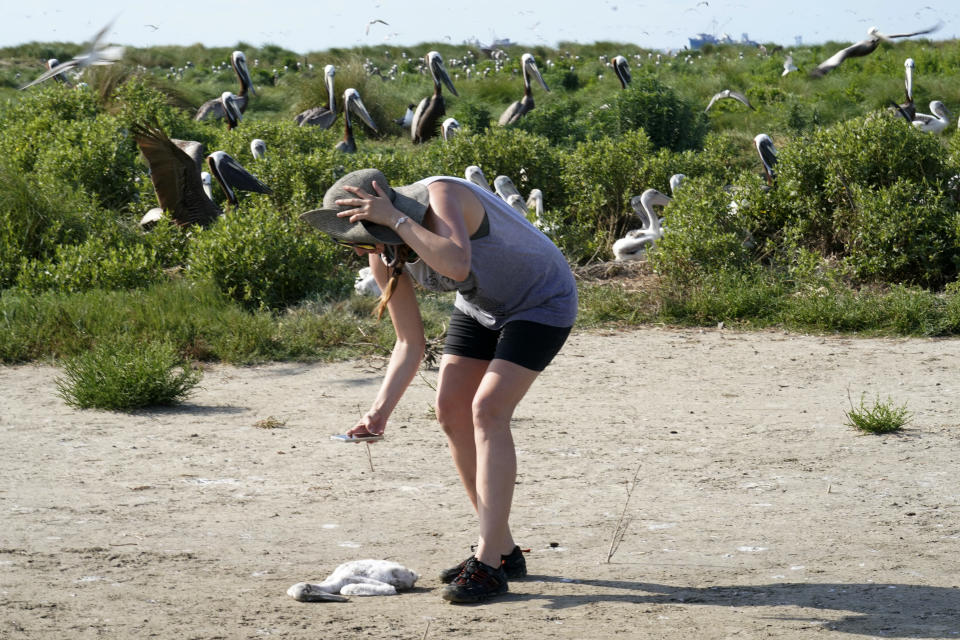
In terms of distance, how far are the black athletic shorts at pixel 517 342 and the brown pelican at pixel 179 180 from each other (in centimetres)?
736

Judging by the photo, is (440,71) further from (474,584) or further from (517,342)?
(474,584)

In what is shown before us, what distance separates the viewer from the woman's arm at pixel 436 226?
3324mm

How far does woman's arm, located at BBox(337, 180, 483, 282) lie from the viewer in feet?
10.9

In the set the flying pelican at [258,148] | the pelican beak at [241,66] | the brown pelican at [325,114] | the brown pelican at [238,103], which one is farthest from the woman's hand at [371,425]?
the pelican beak at [241,66]

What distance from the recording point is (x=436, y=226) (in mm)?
3441

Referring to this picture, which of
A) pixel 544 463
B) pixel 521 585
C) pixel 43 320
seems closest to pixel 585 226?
pixel 43 320

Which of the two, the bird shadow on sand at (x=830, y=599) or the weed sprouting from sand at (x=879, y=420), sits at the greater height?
the bird shadow on sand at (x=830, y=599)

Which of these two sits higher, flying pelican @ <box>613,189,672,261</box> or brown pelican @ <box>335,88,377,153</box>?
brown pelican @ <box>335,88,377,153</box>

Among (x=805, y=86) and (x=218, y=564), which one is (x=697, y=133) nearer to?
(x=805, y=86)

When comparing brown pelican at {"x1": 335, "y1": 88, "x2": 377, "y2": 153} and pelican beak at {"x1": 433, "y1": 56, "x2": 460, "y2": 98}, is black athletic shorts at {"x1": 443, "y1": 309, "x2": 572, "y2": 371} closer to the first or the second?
brown pelican at {"x1": 335, "y1": 88, "x2": 377, "y2": 153}

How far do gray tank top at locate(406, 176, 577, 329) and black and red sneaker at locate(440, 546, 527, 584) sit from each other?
0.79m

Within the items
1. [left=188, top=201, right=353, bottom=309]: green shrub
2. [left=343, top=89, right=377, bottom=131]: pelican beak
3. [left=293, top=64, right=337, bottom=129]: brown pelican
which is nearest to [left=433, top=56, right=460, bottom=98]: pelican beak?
[left=293, top=64, right=337, bottom=129]: brown pelican

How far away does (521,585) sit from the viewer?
3850 millimetres

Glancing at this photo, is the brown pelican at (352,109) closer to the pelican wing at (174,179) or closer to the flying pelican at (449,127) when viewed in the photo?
the flying pelican at (449,127)
